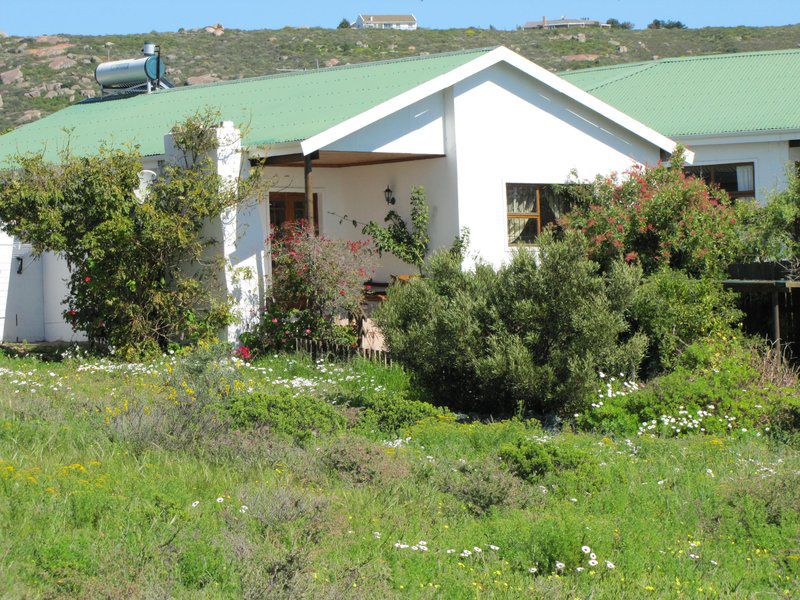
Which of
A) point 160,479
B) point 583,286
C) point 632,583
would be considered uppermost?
point 583,286

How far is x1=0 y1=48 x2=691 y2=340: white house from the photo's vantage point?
1470 cm

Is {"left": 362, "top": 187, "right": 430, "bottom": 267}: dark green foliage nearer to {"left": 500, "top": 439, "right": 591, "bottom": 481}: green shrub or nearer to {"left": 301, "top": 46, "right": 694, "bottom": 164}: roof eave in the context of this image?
{"left": 301, "top": 46, "right": 694, "bottom": 164}: roof eave

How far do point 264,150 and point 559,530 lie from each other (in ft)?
31.1

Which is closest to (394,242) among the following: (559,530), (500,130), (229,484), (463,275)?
(500,130)

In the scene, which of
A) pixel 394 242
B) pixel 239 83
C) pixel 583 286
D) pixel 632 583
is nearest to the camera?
pixel 632 583

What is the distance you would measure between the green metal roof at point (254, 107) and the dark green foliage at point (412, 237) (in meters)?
1.97

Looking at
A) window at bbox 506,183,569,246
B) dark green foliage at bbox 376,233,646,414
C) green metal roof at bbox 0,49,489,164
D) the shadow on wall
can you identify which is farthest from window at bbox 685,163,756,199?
the shadow on wall

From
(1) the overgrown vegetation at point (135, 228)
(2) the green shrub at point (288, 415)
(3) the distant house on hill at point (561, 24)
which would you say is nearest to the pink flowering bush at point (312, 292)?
(1) the overgrown vegetation at point (135, 228)

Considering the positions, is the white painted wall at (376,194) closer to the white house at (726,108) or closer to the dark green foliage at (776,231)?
the dark green foliage at (776,231)

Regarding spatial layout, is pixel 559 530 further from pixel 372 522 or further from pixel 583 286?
pixel 583 286

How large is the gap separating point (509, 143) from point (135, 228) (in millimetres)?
6497

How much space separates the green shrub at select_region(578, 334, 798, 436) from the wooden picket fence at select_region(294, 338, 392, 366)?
3483 mm

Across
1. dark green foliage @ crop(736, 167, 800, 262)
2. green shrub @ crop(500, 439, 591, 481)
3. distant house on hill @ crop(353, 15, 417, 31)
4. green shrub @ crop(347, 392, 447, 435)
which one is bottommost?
green shrub @ crop(500, 439, 591, 481)

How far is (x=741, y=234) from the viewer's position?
14.4m
